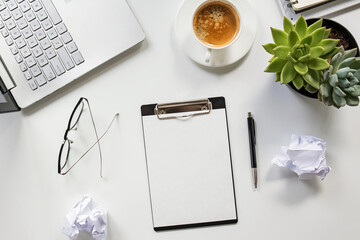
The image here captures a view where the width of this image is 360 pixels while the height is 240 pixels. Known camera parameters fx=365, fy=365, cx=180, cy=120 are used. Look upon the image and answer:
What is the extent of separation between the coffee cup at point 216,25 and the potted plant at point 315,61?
0.12 m

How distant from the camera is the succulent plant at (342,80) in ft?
1.95

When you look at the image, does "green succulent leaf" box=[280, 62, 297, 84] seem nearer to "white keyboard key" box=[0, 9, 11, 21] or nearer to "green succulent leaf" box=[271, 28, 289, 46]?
"green succulent leaf" box=[271, 28, 289, 46]

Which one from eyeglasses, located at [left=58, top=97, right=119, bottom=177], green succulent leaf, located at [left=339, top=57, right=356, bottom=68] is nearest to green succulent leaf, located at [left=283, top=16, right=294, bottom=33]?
green succulent leaf, located at [left=339, top=57, right=356, bottom=68]

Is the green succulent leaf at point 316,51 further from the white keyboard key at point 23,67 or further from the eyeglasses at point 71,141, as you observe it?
the white keyboard key at point 23,67

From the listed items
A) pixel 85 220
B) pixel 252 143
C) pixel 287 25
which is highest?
pixel 287 25

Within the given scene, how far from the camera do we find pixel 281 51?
2.00 feet

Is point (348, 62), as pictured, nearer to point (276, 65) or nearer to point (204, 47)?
point (276, 65)

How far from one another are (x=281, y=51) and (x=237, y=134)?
216 mm

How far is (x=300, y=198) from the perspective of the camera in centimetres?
76

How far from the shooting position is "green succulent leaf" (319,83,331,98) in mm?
601

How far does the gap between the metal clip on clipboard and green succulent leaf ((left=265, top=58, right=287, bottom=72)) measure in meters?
0.17

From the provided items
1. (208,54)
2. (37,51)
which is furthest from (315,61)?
(37,51)

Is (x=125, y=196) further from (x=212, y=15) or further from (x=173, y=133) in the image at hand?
(x=212, y=15)

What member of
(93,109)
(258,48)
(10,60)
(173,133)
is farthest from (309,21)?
(10,60)
